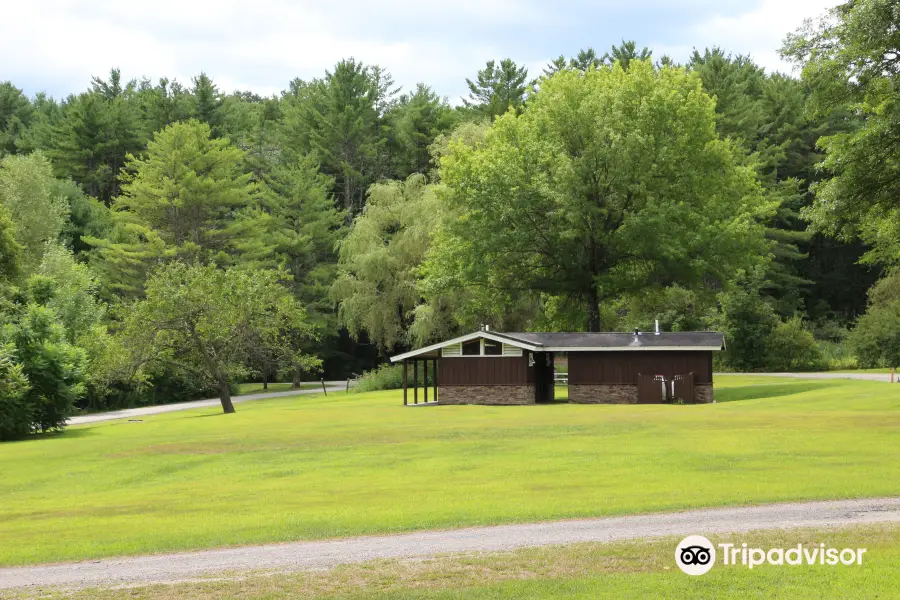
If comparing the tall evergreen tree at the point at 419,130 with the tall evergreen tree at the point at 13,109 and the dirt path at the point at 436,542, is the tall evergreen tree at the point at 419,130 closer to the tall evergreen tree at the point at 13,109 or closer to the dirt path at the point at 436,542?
the tall evergreen tree at the point at 13,109

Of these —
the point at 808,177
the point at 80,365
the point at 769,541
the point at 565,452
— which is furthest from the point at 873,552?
the point at 808,177

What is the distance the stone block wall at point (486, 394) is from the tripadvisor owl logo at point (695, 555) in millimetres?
33528

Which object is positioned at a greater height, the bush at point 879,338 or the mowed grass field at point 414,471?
the bush at point 879,338

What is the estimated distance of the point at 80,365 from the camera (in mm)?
40094

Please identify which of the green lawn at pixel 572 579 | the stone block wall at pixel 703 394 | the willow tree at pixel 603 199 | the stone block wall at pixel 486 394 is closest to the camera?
the green lawn at pixel 572 579

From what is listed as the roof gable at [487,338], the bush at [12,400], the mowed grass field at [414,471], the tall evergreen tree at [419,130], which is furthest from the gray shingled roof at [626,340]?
the tall evergreen tree at [419,130]

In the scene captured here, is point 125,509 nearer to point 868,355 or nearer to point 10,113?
point 868,355

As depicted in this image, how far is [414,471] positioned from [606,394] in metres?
25.4

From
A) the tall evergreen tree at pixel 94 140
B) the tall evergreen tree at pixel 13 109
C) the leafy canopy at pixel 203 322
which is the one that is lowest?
the leafy canopy at pixel 203 322

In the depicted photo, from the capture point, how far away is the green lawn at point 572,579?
389 inches

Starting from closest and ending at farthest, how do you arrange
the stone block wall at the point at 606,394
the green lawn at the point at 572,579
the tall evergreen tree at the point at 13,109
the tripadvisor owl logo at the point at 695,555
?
1. the green lawn at the point at 572,579
2. the tripadvisor owl logo at the point at 695,555
3. the stone block wall at the point at 606,394
4. the tall evergreen tree at the point at 13,109

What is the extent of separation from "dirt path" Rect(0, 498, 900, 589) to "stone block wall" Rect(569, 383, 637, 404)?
99.9ft

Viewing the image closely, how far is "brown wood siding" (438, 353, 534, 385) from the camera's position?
45.9 meters

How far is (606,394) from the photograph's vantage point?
45.7 metres
